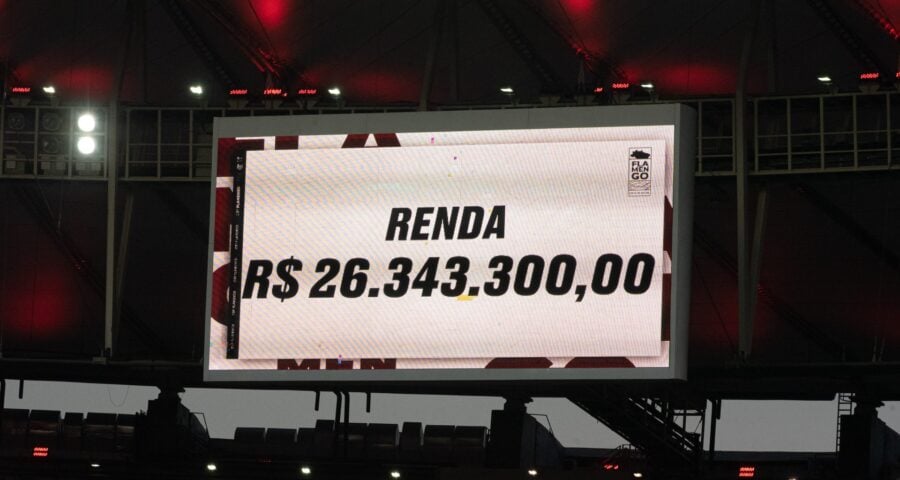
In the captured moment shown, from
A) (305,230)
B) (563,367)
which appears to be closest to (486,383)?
(563,367)

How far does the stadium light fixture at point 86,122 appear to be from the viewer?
36.5m

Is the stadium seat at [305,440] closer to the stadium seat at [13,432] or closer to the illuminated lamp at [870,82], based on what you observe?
the stadium seat at [13,432]

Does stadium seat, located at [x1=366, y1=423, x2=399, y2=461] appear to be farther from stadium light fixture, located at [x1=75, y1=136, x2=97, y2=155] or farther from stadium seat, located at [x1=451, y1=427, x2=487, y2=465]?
stadium light fixture, located at [x1=75, y1=136, x2=97, y2=155]

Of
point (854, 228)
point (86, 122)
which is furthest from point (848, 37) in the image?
point (86, 122)

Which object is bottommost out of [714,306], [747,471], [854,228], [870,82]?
[747,471]

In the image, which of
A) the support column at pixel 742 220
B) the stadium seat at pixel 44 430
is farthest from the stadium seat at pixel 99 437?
the support column at pixel 742 220

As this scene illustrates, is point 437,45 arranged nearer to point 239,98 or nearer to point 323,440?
point 239,98

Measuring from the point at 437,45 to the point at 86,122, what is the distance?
7.20 meters

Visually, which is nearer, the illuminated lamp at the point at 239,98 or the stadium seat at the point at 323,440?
the illuminated lamp at the point at 239,98

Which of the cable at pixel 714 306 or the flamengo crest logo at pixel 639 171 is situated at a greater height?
the cable at pixel 714 306

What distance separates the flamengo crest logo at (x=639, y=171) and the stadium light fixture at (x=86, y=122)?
14.4 meters

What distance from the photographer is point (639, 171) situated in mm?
25906

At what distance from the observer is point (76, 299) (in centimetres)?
4053

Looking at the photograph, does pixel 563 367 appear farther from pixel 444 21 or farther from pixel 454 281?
pixel 444 21
